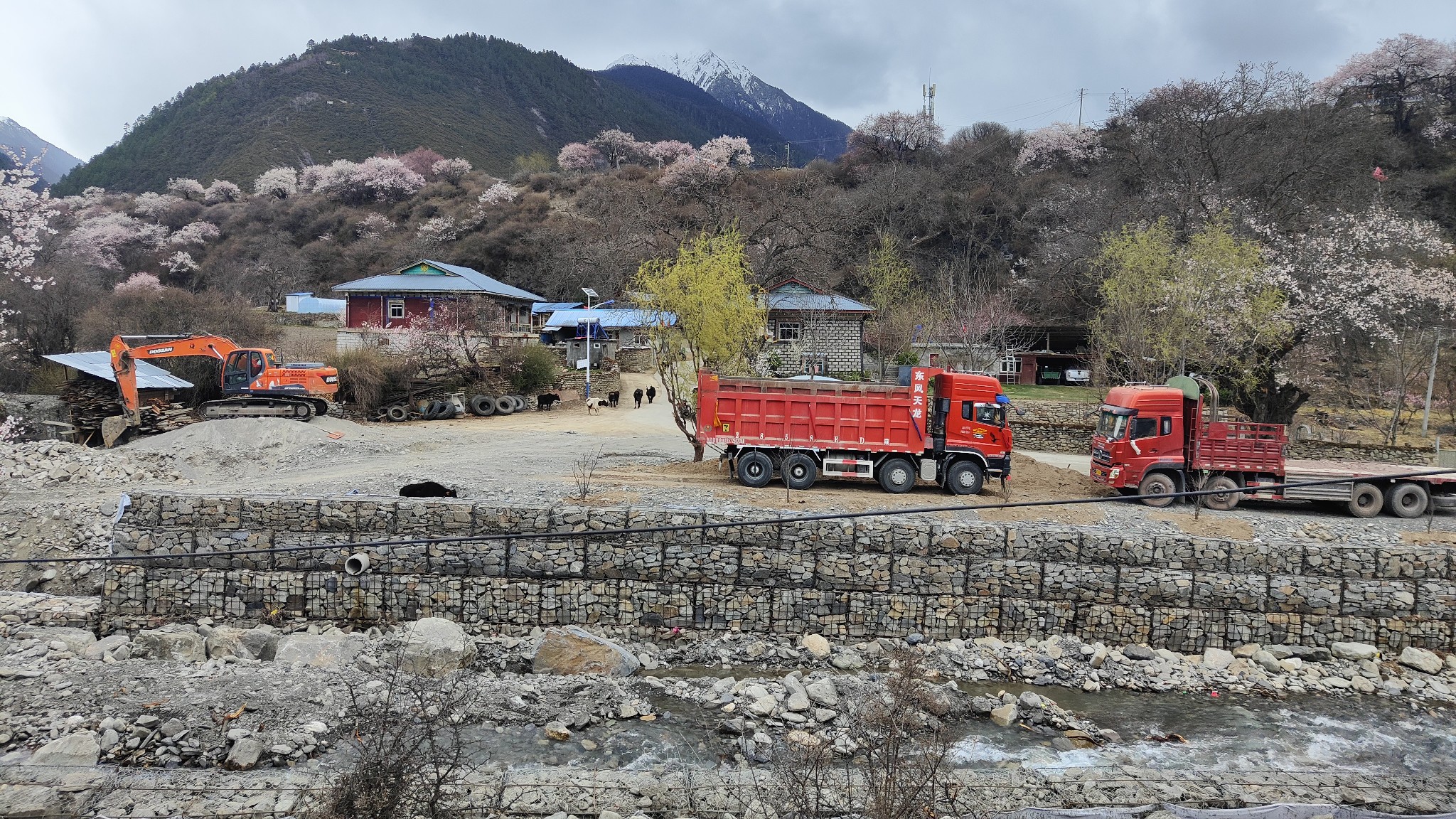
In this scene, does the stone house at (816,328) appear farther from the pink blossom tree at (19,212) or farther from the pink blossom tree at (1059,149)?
the pink blossom tree at (1059,149)

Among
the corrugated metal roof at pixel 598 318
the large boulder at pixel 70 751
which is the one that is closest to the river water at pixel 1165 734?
the large boulder at pixel 70 751

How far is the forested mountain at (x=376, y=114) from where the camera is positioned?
8631cm

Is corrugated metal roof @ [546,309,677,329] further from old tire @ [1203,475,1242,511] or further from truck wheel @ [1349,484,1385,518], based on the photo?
truck wheel @ [1349,484,1385,518]

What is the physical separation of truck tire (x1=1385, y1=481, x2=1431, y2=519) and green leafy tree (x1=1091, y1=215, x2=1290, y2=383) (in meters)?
8.19

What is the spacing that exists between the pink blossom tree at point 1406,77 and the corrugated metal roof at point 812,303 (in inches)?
1508

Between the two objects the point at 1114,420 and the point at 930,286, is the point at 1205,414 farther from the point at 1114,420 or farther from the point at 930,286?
the point at 930,286

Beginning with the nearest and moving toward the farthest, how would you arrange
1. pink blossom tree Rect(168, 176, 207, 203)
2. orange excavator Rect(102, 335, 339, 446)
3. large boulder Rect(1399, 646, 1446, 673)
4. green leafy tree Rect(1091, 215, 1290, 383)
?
large boulder Rect(1399, 646, 1446, 673) < green leafy tree Rect(1091, 215, 1290, 383) < orange excavator Rect(102, 335, 339, 446) < pink blossom tree Rect(168, 176, 207, 203)

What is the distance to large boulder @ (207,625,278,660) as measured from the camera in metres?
11.3

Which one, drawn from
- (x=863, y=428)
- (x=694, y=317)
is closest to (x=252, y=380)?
(x=694, y=317)

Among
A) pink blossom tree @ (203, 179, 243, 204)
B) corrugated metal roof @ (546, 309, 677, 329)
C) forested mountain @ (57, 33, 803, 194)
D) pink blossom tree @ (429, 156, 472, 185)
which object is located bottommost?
corrugated metal roof @ (546, 309, 677, 329)

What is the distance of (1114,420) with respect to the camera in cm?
1619

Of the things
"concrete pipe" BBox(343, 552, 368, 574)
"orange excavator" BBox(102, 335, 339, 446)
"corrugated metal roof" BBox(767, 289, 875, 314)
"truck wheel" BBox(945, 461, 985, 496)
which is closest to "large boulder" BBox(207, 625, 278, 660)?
"concrete pipe" BBox(343, 552, 368, 574)

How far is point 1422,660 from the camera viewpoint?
40.3 ft

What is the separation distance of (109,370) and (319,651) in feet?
56.4
